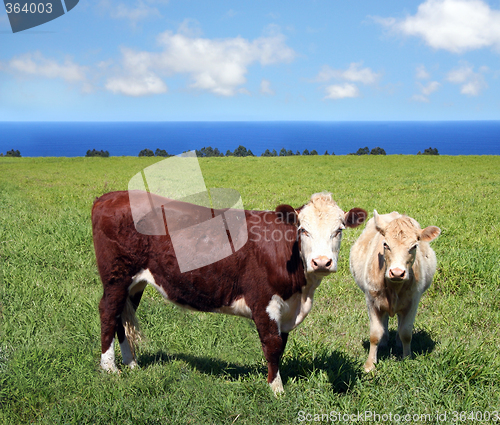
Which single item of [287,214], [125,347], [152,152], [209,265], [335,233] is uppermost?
[152,152]

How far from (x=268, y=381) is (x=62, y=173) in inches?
1038

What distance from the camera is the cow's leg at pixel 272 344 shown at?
153 inches

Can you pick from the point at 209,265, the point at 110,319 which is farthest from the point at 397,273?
the point at 110,319

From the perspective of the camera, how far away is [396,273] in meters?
4.00

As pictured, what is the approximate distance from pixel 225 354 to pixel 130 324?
120 centimetres

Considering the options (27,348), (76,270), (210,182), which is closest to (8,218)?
(76,270)

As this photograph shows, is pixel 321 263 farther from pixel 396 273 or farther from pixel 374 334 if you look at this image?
pixel 374 334

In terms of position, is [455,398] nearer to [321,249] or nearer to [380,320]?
[380,320]

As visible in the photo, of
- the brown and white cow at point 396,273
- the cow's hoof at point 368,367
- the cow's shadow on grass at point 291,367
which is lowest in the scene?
the cow's hoof at point 368,367

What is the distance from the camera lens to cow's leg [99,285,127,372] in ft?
14.3

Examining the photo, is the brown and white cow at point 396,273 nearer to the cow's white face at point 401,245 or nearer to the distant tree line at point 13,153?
the cow's white face at point 401,245

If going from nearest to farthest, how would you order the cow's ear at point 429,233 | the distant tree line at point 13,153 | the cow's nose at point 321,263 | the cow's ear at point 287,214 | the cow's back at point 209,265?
the cow's nose at point 321,263
the cow's ear at point 287,214
the cow's back at point 209,265
the cow's ear at point 429,233
the distant tree line at point 13,153

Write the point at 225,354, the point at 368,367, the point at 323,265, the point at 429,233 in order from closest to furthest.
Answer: the point at 323,265, the point at 429,233, the point at 368,367, the point at 225,354

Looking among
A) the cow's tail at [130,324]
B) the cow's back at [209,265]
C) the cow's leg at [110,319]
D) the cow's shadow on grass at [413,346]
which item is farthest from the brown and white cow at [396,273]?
the cow's leg at [110,319]
